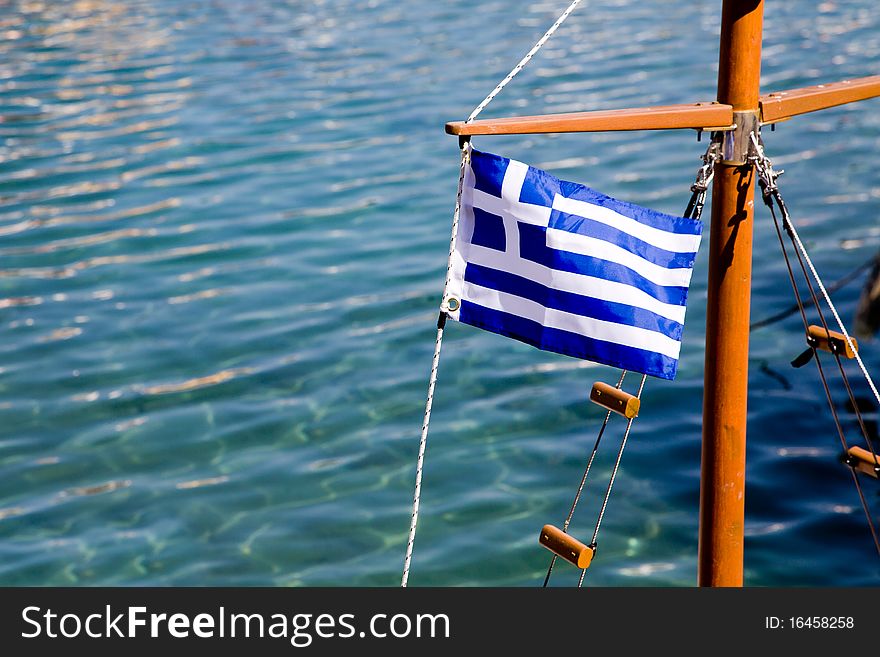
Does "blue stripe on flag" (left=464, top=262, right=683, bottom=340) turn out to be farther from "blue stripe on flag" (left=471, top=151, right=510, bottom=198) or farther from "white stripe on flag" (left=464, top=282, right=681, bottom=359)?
"blue stripe on flag" (left=471, top=151, right=510, bottom=198)

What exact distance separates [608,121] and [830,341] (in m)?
1.86

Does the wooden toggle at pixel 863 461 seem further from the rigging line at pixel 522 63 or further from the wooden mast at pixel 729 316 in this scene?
the rigging line at pixel 522 63

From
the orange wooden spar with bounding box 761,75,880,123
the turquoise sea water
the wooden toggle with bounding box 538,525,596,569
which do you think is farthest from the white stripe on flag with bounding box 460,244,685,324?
the turquoise sea water

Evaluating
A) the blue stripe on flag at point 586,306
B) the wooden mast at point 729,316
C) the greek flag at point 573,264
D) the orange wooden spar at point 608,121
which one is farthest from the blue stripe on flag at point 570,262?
the orange wooden spar at point 608,121

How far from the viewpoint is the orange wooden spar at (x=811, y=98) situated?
504 centimetres

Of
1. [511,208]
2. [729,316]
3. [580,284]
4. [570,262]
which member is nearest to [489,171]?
[511,208]

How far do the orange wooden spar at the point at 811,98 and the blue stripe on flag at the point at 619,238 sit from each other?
736 millimetres

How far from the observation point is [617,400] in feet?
18.0

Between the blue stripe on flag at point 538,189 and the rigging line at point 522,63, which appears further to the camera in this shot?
the blue stripe on flag at point 538,189

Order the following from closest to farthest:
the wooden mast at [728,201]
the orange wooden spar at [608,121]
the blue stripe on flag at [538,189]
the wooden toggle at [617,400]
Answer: the orange wooden spar at [608,121]
the wooden mast at [728,201]
the blue stripe on flag at [538,189]
the wooden toggle at [617,400]

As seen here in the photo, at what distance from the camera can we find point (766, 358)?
37.7ft

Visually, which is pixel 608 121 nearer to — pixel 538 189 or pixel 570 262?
pixel 538 189
